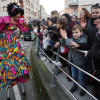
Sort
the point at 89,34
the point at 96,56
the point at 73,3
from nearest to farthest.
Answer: the point at 96,56 < the point at 89,34 < the point at 73,3

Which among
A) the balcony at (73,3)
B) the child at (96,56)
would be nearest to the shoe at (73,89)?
the child at (96,56)

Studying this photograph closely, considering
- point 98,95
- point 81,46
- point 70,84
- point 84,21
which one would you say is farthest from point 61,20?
point 98,95

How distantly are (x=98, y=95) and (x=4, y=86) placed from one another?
1698 millimetres

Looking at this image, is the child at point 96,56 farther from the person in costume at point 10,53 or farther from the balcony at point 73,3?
the balcony at point 73,3

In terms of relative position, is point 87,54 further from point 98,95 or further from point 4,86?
point 4,86

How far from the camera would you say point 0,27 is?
2.16m

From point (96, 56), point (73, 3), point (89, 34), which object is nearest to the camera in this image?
point (96, 56)

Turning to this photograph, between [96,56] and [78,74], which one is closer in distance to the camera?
[96,56]

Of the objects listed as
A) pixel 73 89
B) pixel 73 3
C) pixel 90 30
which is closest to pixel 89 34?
pixel 90 30

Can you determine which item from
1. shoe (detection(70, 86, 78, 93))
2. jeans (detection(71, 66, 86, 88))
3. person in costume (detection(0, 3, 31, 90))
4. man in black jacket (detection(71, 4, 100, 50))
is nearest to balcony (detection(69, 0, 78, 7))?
man in black jacket (detection(71, 4, 100, 50))

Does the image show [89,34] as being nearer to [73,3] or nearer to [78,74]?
[78,74]

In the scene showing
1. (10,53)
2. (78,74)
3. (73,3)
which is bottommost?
(78,74)

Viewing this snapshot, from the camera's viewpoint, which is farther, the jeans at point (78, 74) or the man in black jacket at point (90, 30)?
the jeans at point (78, 74)

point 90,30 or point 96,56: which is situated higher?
point 90,30
